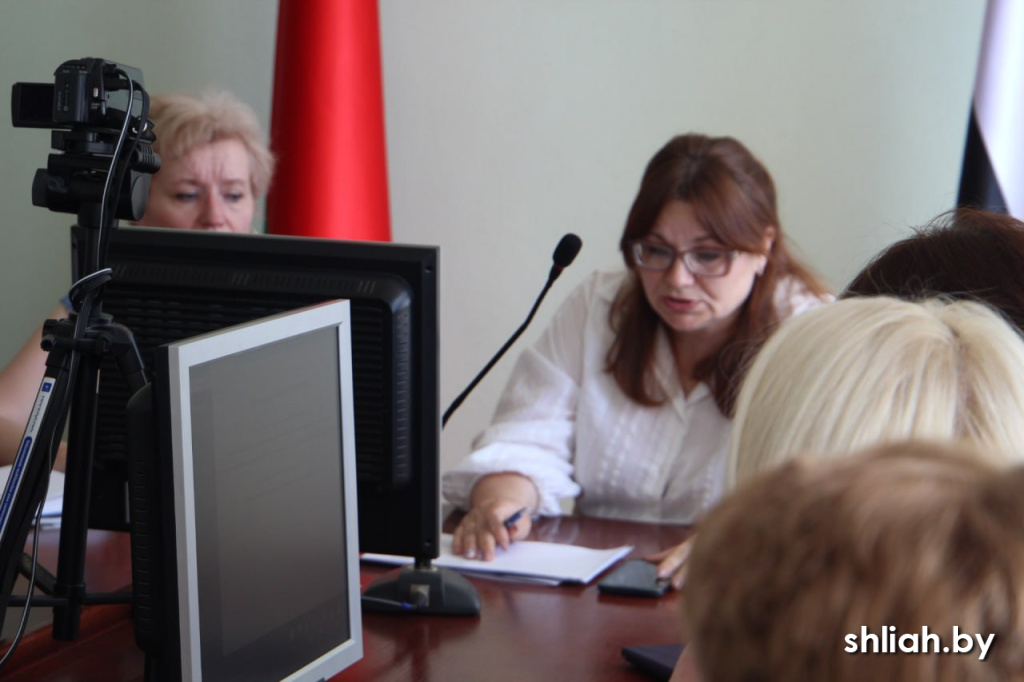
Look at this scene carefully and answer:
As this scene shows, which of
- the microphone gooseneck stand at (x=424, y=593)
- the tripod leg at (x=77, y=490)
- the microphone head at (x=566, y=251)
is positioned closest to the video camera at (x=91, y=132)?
the tripod leg at (x=77, y=490)

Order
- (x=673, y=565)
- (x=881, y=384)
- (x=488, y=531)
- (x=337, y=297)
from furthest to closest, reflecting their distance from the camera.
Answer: (x=488, y=531)
(x=673, y=565)
(x=337, y=297)
(x=881, y=384)

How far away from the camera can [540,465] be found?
210 centimetres

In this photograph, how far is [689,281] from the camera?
7.09 ft

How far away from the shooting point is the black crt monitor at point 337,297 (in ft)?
4.37

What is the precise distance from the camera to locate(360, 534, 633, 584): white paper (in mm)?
1579

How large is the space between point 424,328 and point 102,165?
0.40 meters

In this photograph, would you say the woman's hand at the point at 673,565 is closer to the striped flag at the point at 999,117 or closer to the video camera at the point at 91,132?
the video camera at the point at 91,132

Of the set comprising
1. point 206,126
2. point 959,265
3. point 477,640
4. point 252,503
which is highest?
point 206,126

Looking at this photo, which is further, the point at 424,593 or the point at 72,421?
the point at 424,593

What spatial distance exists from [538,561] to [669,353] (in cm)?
77

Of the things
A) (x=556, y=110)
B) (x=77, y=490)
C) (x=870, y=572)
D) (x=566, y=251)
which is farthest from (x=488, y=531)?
(x=556, y=110)

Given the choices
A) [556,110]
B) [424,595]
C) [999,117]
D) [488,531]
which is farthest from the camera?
[556,110]

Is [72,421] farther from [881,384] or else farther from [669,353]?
[669,353]

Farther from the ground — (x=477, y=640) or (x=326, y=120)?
(x=326, y=120)
